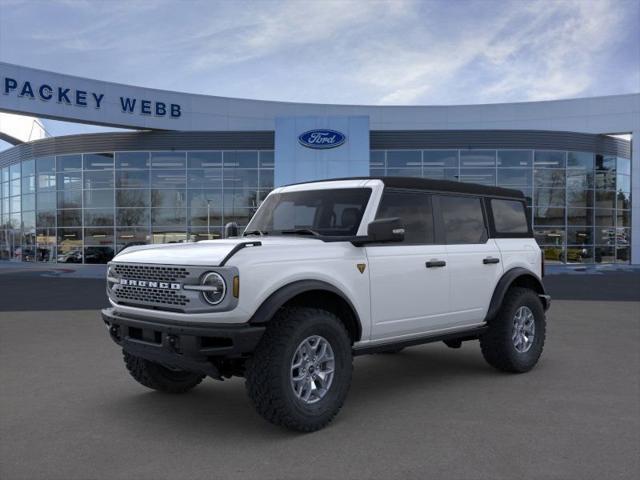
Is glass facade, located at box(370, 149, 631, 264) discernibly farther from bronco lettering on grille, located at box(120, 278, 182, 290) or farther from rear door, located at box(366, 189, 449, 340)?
bronco lettering on grille, located at box(120, 278, 182, 290)

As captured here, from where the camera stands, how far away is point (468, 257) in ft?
18.9

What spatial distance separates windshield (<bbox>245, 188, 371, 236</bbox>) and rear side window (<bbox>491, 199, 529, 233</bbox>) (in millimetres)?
1952

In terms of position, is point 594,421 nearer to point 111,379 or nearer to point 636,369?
point 636,369

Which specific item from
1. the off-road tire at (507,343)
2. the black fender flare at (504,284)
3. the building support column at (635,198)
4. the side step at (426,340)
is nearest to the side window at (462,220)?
the black fender flare at (504,284)

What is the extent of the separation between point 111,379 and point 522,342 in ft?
14.6

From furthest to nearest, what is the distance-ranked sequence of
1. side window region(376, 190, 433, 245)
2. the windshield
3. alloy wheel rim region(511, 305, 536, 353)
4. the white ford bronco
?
alloy wheel rim region(511, 305, 536, 353)
side window region(376, 190, 433, 245)
the windshield
the white ford bronco

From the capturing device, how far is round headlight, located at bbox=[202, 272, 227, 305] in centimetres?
402

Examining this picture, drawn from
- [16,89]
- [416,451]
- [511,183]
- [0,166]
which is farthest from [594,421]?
[0,166]

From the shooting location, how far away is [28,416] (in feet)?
15.5

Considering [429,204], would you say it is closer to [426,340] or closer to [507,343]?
[426,340]

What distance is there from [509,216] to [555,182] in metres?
23.2

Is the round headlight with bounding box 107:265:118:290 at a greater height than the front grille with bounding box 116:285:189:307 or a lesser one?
greater

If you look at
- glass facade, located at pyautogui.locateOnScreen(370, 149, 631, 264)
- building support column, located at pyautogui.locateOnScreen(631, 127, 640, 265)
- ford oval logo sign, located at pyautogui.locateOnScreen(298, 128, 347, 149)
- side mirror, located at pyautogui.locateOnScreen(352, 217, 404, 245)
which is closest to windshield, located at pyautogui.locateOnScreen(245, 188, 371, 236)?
side mirror, located at pyautogui.locateOnScreen(352, 217, 404, 245)

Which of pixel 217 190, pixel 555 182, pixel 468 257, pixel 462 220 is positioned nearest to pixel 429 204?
pixel 462 220
